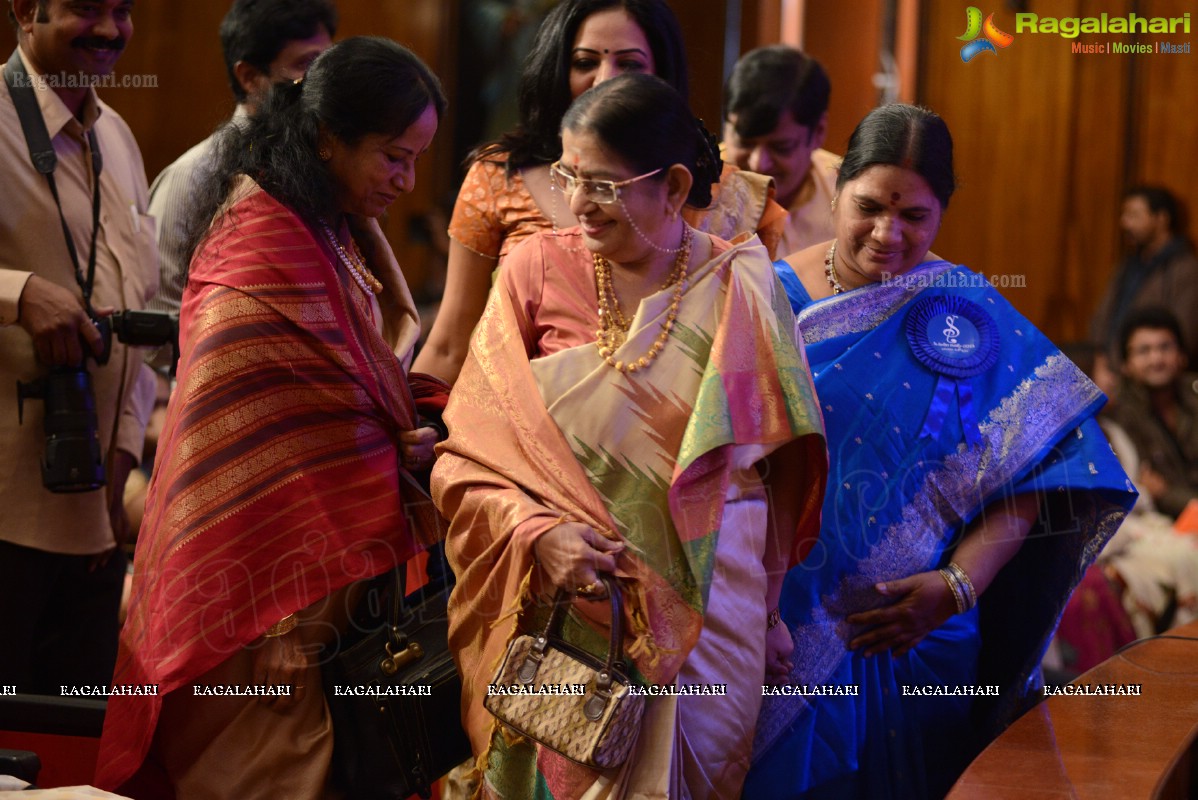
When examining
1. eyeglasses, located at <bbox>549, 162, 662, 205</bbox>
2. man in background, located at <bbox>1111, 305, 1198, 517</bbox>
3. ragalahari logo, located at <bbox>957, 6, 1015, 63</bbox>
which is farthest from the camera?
ragalahari logo, located at <bbox>957, 6, 1015, 63</bbox>

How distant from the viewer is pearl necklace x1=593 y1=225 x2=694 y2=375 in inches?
81.8

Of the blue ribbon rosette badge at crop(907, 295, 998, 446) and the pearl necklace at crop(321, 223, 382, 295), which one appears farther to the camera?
the blue ribbon rosette badge at crop(907, 295, 998, 446)

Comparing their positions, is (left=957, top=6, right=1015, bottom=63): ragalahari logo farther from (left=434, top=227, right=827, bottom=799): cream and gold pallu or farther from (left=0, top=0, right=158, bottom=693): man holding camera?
(left=434, top=227, right=827, bottom=799): cream and gold pallu

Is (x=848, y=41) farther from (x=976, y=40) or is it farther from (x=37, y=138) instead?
(x=37, y=138)

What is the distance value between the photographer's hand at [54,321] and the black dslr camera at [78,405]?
0.04 metres

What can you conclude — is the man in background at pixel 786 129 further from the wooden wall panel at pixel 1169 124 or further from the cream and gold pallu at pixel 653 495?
the wooden wall panel at pixel 1169 124

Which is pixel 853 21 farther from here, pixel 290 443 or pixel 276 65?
pixel 290 443

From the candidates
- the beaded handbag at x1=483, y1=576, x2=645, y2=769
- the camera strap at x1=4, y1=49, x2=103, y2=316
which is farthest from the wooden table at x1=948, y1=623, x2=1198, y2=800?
the camera strap at x1=4, y1=49, x2=103, y2=316

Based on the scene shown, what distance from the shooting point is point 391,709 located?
2258 mm

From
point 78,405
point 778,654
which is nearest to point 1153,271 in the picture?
point 778,654

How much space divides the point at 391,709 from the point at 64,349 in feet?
3.17

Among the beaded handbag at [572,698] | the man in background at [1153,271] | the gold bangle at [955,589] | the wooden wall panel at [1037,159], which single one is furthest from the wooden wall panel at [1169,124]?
the beaded handbag at [572,698]

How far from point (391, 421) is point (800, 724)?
A: 2.89 feet

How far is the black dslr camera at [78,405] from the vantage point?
100 inches
